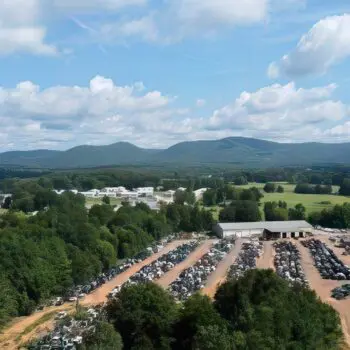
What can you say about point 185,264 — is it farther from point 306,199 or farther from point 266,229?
point 306,199

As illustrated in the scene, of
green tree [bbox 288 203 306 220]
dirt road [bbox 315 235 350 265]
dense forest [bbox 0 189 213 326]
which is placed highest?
dense forest [bbox 0 189 213 326]

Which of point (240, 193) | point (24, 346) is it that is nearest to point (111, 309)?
point (24, 346)

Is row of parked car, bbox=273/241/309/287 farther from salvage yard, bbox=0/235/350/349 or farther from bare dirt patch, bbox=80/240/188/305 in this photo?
bare dirt patch, bbox=80/240/188/305

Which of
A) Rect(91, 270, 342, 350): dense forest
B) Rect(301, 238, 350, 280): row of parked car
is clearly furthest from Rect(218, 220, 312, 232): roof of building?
Rect(91, 270, 342, 350): dense forest

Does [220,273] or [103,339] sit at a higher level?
[103,339]

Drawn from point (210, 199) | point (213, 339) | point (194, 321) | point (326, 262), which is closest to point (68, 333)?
point (194, 321)

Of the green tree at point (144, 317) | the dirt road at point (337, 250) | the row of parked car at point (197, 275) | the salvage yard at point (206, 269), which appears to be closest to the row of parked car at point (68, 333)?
the green tree at point (144, 317)
